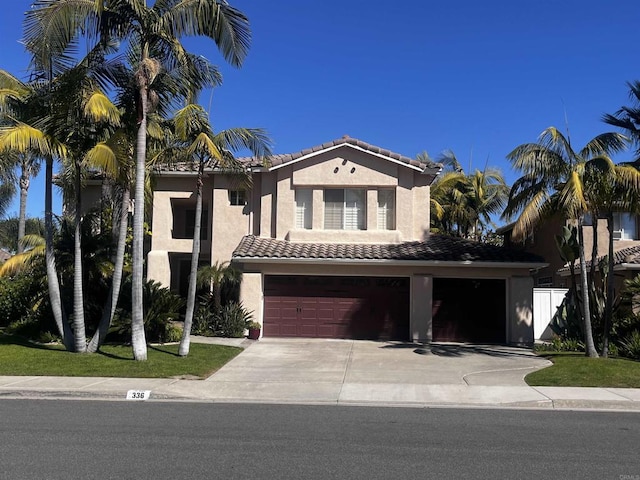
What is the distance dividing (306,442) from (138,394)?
4626 mm

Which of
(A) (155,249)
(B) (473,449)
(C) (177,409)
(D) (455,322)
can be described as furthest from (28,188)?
(B) (473,449)

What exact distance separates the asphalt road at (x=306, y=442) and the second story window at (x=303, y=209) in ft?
40.2

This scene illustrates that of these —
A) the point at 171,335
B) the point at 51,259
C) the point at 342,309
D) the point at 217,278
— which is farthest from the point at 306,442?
the point at 342,309

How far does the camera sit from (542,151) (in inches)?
595

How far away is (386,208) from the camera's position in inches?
850

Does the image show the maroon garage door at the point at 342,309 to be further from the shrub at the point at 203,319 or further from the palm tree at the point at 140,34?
the palm tree at the point at 140,34

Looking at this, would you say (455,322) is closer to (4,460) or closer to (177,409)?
(177,409)

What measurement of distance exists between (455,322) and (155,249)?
1157cm

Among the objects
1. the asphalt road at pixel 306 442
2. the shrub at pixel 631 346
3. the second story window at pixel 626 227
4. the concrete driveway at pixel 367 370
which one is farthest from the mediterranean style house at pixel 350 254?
the asphalt road at pixel 306 442

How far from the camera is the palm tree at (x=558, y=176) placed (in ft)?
48.7

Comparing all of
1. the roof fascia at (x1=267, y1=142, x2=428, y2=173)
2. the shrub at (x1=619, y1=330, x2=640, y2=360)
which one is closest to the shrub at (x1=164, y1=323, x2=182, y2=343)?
the roof fascia at (x1=267, y1=142, x2=428, y2=173)

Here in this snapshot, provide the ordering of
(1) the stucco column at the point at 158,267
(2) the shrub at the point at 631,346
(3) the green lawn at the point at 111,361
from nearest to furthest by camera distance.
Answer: (3) the green lawn at the point at 111,361 → (2) the shrub at the point at 631,346 → (1) the stucco column at the point at 158,267

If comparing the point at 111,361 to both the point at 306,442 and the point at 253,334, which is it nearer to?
the point at 253,334

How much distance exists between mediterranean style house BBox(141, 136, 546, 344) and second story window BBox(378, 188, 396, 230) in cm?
4
